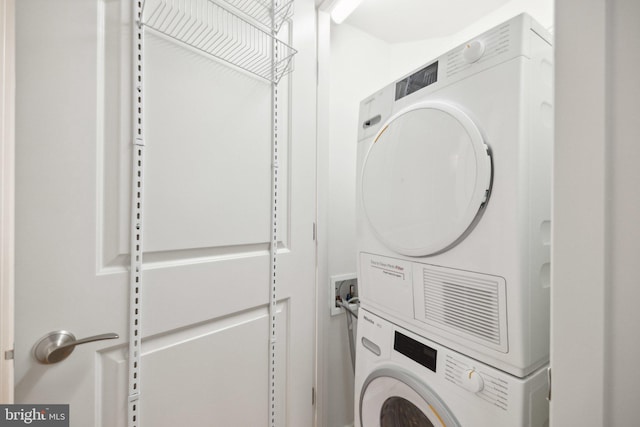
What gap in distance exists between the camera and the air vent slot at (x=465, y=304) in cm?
72

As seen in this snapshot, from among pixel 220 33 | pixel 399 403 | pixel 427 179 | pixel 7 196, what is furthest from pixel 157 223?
pixel 399 403

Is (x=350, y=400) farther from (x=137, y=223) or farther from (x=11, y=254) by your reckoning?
(x=11, y=254)

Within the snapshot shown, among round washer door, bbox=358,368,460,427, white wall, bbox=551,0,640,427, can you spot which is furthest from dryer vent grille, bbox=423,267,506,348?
white wall, bbox=551,0,640,427

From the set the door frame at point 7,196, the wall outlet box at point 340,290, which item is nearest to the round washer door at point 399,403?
the wall outlet box at point 340,290

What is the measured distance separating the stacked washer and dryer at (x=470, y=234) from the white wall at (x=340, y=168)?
0.44 m

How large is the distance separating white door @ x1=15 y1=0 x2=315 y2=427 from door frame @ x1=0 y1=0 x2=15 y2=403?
77 millimetres

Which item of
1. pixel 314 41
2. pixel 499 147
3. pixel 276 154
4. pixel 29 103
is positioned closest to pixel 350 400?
pixel 276 154

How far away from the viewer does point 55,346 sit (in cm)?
67

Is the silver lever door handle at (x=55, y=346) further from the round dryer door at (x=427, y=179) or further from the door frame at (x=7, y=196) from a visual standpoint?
the round dryer door at (x=427, y=179)

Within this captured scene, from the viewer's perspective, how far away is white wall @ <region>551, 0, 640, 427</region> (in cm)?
32

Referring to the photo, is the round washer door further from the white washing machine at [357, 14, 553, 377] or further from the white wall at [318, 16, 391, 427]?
the white wall at [318, 16, 391, 427]

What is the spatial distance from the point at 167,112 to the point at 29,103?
1.03ft

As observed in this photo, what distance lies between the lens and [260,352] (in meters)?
1.13

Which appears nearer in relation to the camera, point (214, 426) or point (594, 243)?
point (594, 243)
